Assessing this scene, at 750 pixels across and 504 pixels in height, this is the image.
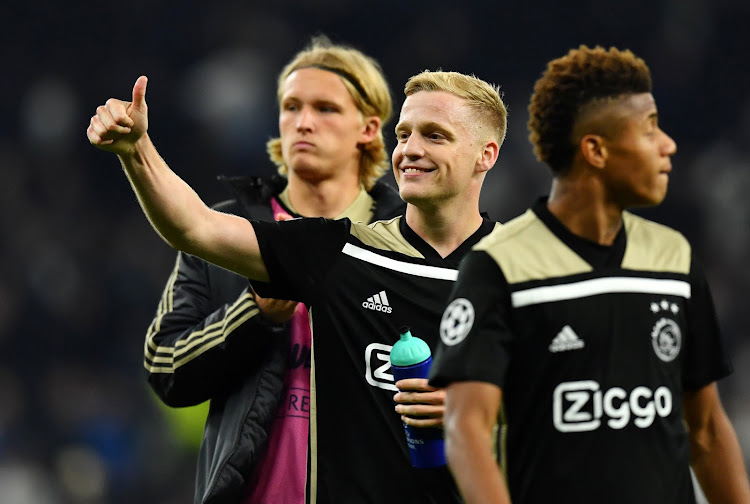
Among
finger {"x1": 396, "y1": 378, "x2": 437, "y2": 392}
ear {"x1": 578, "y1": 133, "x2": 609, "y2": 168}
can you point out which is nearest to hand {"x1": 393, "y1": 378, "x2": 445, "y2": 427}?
finger {"x1": 396, "y1": 378, "x2": 437, "y2": 392}

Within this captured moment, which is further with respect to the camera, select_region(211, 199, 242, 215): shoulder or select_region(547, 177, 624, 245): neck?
select_region(211, 199, 242, 215): shoulder

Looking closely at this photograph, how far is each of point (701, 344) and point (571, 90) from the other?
27.9 inches

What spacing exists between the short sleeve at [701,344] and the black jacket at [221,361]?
1.56 meters

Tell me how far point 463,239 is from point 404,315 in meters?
0.38

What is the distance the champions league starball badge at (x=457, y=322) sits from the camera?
2.69 meters

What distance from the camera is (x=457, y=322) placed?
2.72 meters

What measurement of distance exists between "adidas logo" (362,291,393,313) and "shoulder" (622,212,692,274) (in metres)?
0.81

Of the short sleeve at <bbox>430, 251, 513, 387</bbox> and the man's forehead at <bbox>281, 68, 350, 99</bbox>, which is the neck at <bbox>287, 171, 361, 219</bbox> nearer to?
the man's forehead at <bbox>281, 68, 350, 99</bbox>

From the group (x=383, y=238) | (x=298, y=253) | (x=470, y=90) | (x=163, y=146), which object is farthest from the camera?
(x=163, y=146)

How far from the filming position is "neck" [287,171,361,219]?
15.1 ft

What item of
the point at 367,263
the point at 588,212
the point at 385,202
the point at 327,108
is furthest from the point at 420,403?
the point at 327,108

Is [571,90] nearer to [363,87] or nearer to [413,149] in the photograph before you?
[413,149]

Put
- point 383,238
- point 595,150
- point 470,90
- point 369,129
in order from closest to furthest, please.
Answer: point 595,150 → point 383,238 → point 470,90 → point 369,129

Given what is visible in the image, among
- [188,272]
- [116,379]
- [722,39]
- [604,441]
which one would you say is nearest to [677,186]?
[722,39]
